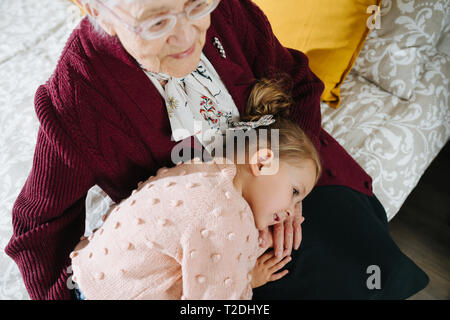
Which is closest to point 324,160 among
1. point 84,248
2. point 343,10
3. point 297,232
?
point 297,232

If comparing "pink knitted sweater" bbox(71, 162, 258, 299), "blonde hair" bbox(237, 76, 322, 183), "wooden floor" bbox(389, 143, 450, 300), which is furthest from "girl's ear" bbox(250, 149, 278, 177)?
"wooden floor" bbox(389, 143, 450, 300)

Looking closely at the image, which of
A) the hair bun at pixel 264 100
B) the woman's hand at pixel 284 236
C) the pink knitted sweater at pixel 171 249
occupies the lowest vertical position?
the woman's hand at pixel 284 236

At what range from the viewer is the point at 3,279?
37.8 inches

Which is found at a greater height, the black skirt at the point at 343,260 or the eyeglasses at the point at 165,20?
the eyeglasses at the point at 165,20

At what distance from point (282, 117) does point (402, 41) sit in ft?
2.13

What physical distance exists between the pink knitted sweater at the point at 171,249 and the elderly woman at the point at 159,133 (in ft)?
0.45

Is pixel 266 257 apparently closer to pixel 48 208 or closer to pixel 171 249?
pixel 171 249

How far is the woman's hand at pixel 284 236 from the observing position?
37.9 inches

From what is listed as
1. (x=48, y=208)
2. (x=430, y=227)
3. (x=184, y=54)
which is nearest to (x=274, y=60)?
(x=184, y=54)

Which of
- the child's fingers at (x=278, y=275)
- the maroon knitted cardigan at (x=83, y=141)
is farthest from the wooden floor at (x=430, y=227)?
the maroon knitted cardigan at (x=83, y=141)

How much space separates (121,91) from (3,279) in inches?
26.7

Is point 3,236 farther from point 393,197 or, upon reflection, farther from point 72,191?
point 393,197

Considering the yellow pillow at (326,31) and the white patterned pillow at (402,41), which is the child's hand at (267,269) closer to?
the yellow pillow at (326,31)

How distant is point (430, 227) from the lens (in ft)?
5.55
